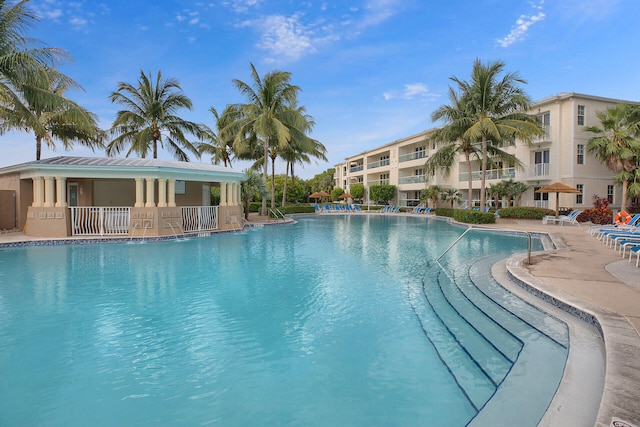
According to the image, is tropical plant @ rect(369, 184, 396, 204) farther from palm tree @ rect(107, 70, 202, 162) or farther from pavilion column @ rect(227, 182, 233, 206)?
pavilion column @ rect(227, 182, 233, 206)

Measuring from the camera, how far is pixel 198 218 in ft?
58.0

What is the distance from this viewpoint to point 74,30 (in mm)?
17000

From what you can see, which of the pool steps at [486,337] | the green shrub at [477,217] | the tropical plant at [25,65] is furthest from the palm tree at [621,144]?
the tropical plant at [25,65]

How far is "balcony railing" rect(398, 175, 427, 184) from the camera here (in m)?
37.6

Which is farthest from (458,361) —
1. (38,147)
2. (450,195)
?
(450,195)

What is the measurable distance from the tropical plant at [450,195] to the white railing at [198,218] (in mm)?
22836

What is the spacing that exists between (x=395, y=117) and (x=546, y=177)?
12172 mm

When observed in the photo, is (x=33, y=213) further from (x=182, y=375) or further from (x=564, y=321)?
(x=564, y=321)

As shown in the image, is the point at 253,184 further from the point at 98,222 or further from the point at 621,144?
the point at 621,144

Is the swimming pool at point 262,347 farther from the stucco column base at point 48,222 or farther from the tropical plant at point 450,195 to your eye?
the tropical plant at point 450,195

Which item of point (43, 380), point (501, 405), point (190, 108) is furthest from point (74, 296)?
point (190, 108)

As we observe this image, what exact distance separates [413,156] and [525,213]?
18.1 metres

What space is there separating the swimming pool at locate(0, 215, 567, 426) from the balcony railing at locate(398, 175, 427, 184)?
29648 millimetres

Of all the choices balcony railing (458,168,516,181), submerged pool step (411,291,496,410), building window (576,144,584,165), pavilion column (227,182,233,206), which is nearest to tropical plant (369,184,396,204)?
balcony railing (458,168,516,181)
